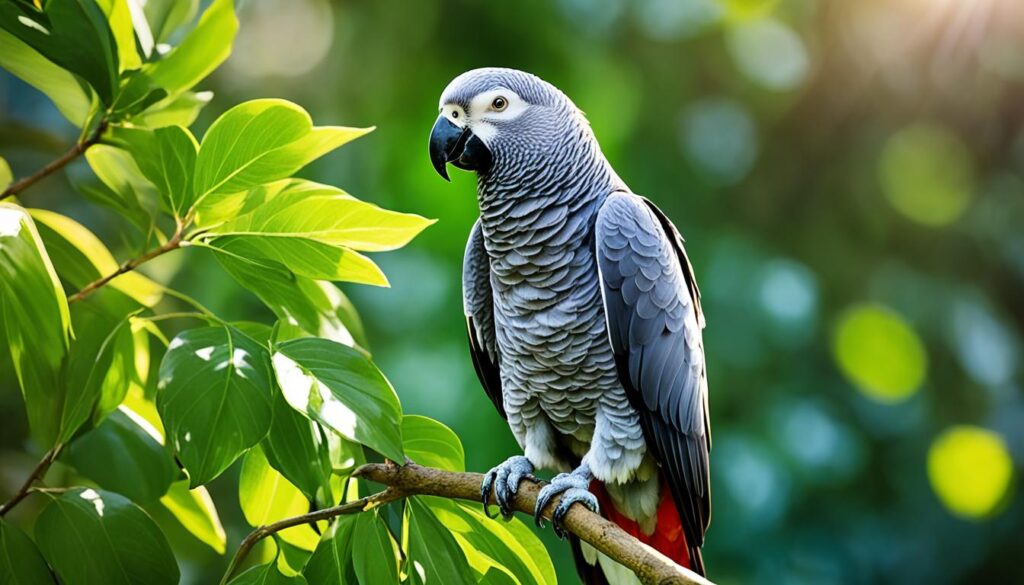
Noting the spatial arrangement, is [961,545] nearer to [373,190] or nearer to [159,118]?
[373,190]

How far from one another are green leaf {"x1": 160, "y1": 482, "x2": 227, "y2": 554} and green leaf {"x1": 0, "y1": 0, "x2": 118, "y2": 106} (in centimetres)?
42

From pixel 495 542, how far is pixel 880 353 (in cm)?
154

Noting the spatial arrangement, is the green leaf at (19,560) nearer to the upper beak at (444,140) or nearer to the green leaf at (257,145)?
the green leaf at (257,145)

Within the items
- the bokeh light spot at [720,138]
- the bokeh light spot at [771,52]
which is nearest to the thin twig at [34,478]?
the bokeh light spot at [720,138]

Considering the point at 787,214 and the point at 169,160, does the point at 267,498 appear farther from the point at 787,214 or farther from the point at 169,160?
the point at 787,214

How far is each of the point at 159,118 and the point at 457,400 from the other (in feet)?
3.85

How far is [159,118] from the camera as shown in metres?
0.93

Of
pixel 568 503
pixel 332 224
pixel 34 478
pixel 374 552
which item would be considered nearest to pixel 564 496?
pixel 568 503

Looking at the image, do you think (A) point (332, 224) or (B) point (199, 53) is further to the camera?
(B) point (199, 53)

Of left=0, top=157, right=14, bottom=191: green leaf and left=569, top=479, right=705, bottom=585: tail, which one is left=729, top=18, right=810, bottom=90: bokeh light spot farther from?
left=0, top=157, right=14, bottom=191: green leaf

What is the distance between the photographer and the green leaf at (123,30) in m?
0.81

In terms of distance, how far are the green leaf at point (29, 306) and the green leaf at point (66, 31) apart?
12 cm

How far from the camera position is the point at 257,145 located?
75 cm

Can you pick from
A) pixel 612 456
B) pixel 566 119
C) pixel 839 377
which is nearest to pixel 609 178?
→ pixel 566 119
